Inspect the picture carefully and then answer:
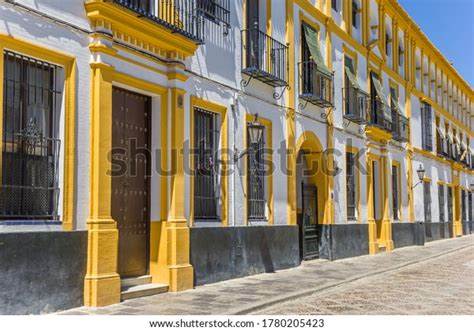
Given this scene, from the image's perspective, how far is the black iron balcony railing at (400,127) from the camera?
2139 cm

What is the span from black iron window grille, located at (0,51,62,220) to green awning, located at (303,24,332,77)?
807 centimetres

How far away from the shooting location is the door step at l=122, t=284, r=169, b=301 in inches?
344

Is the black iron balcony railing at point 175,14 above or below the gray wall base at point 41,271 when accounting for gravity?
above

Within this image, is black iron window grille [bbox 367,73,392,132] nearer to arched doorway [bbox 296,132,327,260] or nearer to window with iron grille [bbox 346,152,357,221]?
window with iron grille [bbox 346,152,357,221]

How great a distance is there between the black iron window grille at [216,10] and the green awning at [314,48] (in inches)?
141

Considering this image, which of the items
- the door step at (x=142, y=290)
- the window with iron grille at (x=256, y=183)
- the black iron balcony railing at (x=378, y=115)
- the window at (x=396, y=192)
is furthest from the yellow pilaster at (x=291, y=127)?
the window at (x=396, y=192)

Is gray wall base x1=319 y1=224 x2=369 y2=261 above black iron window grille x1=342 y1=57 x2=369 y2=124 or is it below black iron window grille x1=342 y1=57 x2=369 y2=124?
below

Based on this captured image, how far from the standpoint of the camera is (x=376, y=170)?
66.1ft

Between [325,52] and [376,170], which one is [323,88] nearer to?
[325,52]

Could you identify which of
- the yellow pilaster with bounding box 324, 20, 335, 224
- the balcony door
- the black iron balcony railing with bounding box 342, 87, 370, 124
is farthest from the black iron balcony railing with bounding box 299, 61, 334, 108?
the balcony door

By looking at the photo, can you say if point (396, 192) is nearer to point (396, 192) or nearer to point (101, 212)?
point (396, 192)

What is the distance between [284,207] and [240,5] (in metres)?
4.49

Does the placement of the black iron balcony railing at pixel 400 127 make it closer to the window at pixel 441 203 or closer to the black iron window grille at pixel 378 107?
the black iron window grille at pixel 378 107

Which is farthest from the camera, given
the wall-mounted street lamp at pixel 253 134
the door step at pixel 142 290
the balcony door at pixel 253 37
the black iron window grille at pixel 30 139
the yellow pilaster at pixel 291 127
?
the yellow pilaster at pixel 291 127
